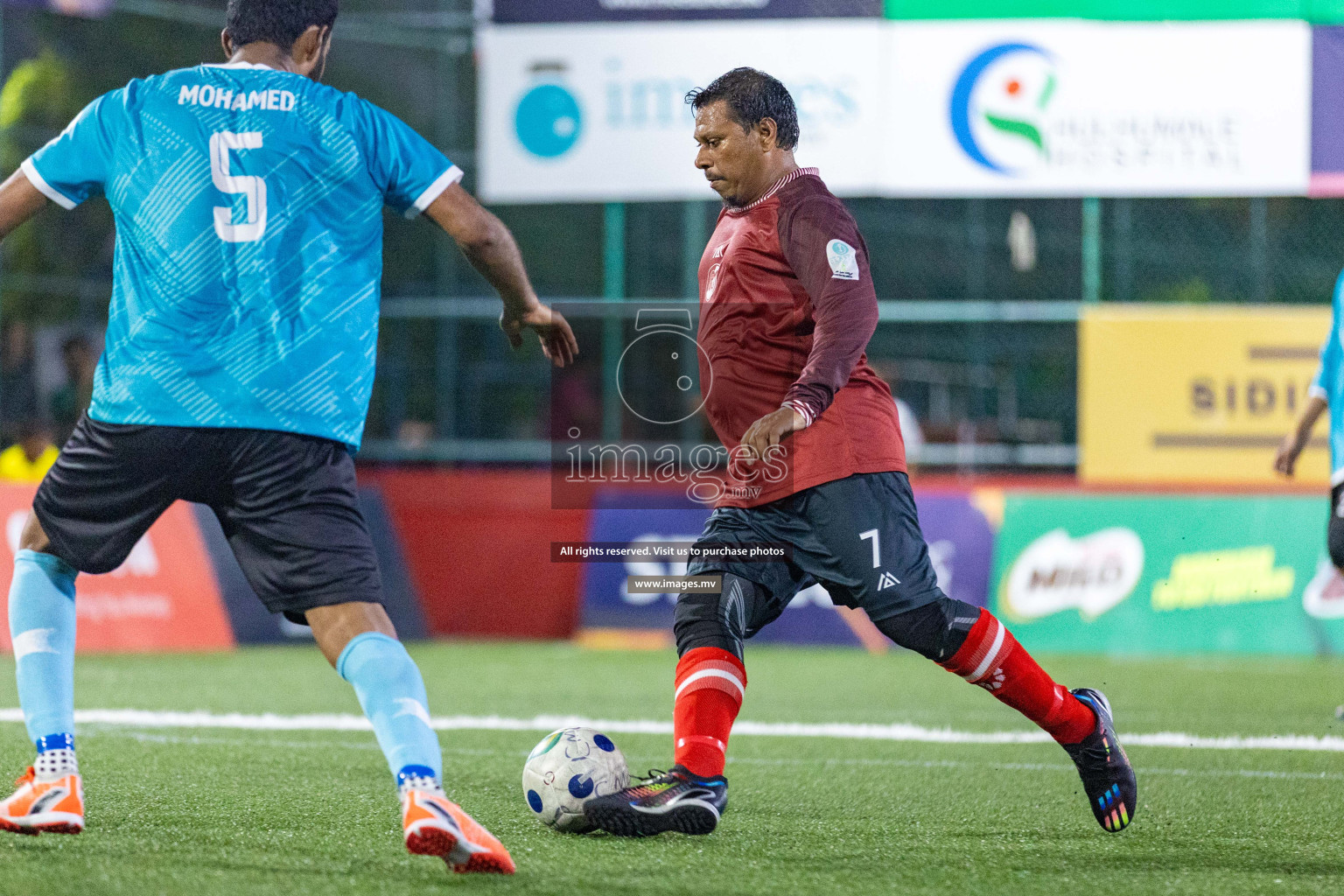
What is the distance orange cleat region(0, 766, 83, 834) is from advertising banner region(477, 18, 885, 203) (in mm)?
10011

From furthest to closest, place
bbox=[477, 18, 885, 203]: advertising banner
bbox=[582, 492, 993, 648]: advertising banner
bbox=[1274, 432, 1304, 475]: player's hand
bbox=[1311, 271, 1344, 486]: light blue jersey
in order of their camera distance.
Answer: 1. bbox=[477, 18, 885, 203]: advertising banner
2. bbox=[582, 492, 993, 648]: advertising banner
3. bbox=[1274, 432, 1304, 475]: player's hand
4. bbox=[1311, 271, 1344, 486]: light blue jersey

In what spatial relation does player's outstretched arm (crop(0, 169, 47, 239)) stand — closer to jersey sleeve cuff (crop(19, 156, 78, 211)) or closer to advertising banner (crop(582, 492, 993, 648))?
jersey sleeve cuff (crop(19, 156, 78, 211))

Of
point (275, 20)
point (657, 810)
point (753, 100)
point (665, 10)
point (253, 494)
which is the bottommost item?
point (657, 810)

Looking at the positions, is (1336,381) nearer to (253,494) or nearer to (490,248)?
(490,248)

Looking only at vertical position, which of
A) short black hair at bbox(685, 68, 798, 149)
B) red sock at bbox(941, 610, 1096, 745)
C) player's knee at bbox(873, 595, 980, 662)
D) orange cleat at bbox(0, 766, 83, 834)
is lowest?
orange cleat at bbox(0, 766, 83, 834)

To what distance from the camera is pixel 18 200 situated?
3.90m

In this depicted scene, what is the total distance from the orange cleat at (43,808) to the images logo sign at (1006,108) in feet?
34.5

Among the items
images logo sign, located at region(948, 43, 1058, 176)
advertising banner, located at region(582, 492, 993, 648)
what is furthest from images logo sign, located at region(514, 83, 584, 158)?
advertising banner, located at region(582, 492, 993, 648)

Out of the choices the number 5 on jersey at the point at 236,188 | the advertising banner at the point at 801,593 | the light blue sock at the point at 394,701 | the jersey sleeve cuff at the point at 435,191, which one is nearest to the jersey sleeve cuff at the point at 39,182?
the number 5 on jersey at the point at 236,188

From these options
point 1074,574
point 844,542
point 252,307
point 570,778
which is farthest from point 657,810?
point 1074,574

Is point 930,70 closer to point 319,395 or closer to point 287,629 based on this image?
point 287,629

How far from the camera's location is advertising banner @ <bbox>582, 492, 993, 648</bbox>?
450 inches

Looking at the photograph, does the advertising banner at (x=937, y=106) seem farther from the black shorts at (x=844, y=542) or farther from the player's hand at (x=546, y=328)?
the player's hand at (x=546, y=328)

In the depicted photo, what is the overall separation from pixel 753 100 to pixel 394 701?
195 cm
